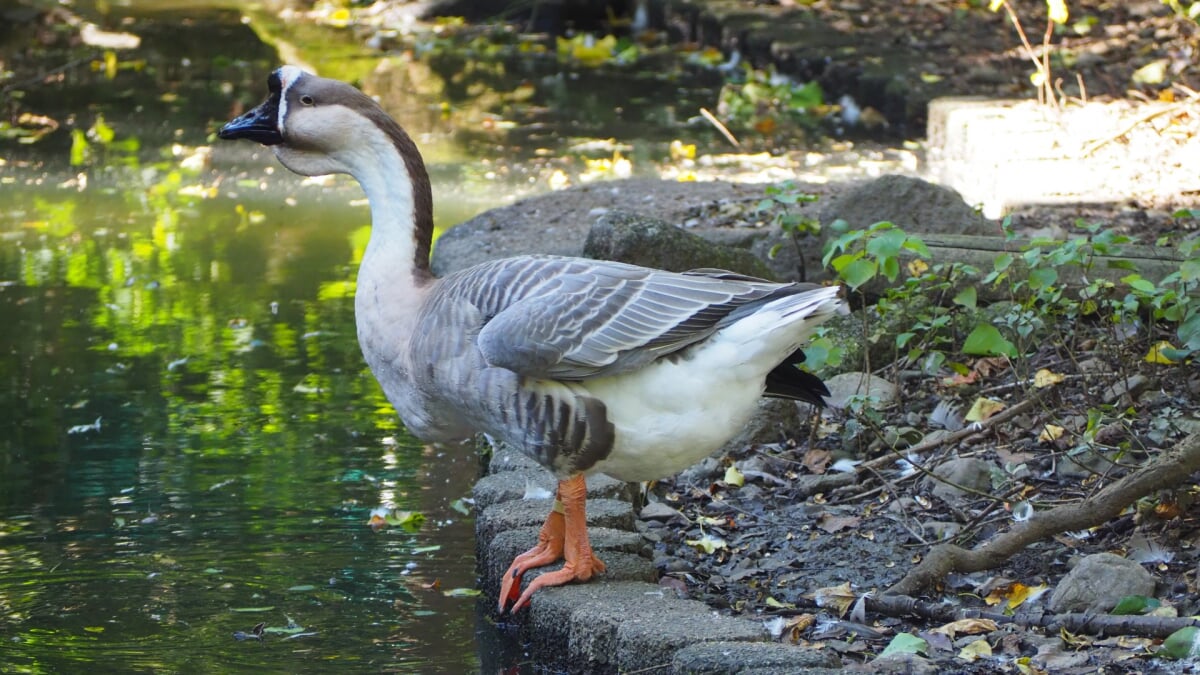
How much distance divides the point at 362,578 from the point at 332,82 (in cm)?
145

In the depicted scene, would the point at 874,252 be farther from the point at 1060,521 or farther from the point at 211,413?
the point at 211,413

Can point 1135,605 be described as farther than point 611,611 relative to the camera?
No

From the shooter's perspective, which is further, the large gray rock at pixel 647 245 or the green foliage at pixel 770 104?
the green foliage at pixel 770 104

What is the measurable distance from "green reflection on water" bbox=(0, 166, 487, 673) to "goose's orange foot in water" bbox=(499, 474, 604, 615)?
7.6 inches

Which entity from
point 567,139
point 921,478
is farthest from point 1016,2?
point 921,478

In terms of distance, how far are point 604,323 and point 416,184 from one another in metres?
0.73

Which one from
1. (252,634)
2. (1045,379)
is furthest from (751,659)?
(1045,379)

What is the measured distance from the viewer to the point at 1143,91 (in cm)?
954

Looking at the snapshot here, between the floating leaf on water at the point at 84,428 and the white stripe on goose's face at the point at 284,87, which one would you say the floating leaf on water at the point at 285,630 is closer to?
the white stripe on goose's face at the point at 284,87

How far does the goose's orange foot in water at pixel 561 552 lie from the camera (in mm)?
3984

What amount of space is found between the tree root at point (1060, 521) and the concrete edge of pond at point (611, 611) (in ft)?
1.53

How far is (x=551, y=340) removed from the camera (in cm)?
374

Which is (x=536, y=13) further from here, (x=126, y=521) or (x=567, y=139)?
(x=126, y=521)

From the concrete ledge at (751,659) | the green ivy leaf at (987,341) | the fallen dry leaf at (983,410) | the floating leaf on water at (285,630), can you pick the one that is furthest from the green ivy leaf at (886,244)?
the floating leaf on water at (285,630)
